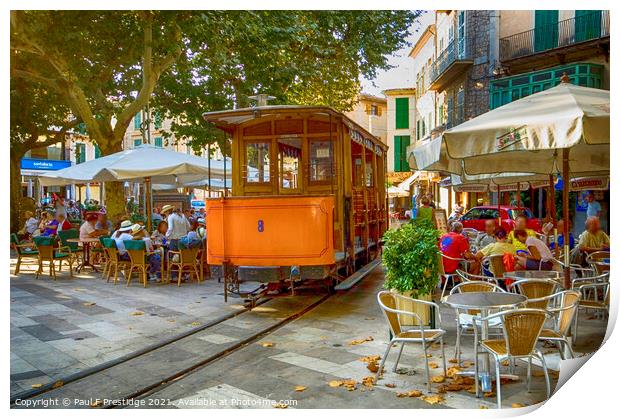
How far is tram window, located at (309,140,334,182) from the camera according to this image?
9562mm

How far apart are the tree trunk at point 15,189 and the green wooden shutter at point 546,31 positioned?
17115mm

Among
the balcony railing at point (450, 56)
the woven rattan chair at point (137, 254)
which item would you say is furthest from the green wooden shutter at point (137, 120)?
the woven rattan chair at point (137, 254)

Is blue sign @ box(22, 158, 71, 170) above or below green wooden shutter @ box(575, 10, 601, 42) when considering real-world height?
below

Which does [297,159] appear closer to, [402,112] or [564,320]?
[564,320]

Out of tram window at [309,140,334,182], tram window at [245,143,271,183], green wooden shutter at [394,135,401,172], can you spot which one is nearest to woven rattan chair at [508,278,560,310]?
tram window at [309,140,334,182]

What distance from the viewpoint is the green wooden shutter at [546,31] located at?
62.2 ft

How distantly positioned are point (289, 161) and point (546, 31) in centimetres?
1362

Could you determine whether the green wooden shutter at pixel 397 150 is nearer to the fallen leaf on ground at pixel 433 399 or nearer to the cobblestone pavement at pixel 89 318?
the cobblestone pavement at pixel 89 318

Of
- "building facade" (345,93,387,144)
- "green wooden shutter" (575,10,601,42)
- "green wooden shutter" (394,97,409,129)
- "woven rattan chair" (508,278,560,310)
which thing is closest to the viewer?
"woven rattan chair" (508,278,560,310)

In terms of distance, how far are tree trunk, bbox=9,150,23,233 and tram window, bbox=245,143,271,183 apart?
10.4 m

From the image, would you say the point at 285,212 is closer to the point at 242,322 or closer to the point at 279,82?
the point at 242,322

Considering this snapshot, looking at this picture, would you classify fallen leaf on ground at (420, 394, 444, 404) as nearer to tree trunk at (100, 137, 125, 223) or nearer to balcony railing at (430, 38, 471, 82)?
tree trunk at (100, 137, 125, 223)

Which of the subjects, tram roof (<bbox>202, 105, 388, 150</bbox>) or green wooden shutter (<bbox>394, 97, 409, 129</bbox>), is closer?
tram roof (<bbox>202, 105, 388, 150</bbox>)

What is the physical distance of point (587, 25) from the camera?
703 inches
